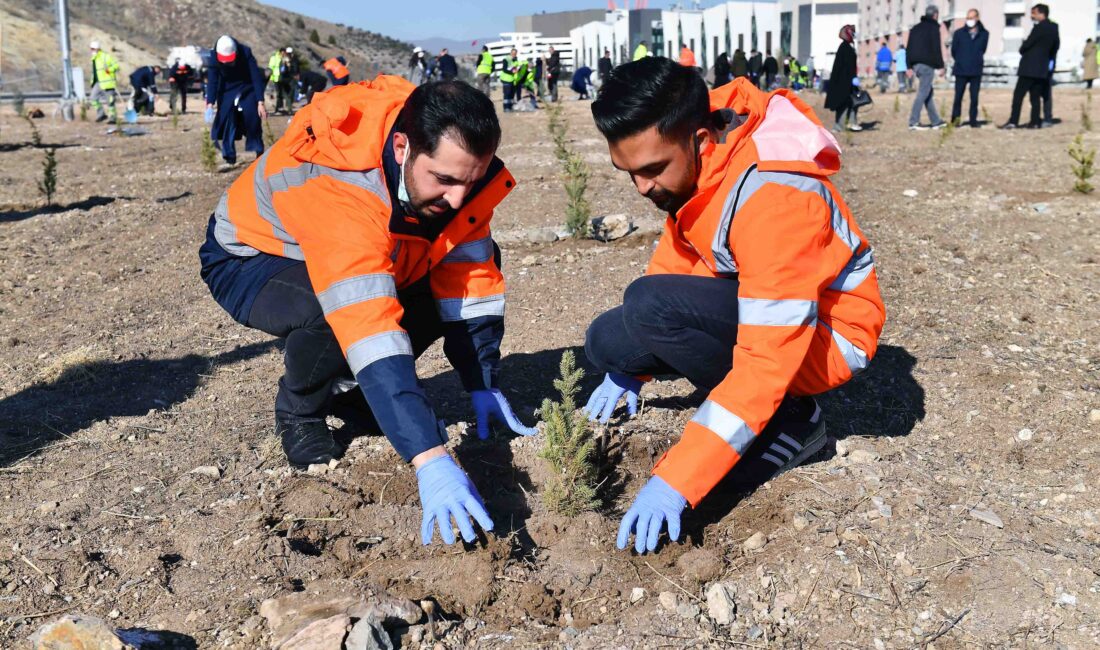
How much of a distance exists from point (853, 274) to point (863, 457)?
601 mm

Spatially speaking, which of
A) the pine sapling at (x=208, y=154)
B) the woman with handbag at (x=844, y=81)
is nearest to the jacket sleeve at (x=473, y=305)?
the pine sapling at (x=208, y=154)

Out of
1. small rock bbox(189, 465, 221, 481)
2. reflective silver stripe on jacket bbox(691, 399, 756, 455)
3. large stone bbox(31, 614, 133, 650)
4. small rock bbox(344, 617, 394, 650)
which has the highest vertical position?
reflective silver stripe on jacket bbox(691, 399, 756, 455)

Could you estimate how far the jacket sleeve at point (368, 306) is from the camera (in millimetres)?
2355

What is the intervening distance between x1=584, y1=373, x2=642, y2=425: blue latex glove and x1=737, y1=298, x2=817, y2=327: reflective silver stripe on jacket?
867 millimetres

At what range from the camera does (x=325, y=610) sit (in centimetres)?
221

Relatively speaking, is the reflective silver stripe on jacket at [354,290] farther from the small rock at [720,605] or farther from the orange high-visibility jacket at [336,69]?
the orange high-visibility jacket at [336,69]

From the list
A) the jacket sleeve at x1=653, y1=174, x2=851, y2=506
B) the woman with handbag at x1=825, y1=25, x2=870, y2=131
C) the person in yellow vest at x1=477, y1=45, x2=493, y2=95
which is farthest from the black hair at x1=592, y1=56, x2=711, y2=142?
the person in yellow vest at x1=477, y1=45, x2=493, y2=95

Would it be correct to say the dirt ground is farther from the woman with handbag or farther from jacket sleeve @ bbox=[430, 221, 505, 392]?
the woman with handbag

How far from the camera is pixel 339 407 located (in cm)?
334

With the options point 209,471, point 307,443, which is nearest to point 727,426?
point 307,443

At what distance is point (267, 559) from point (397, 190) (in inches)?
39.8

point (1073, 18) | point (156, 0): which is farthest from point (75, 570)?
point (156, 0)

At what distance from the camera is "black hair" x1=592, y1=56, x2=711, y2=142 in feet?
7.49

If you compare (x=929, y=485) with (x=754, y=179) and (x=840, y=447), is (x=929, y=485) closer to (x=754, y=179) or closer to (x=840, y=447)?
(x=840, y=447)
